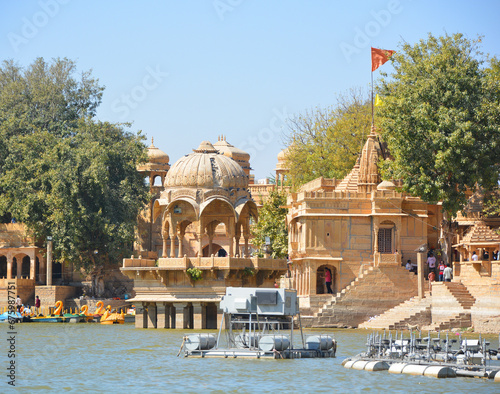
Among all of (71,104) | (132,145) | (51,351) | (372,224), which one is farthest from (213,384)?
(71,104)

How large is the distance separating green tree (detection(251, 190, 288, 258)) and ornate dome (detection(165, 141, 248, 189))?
12102 millimetres

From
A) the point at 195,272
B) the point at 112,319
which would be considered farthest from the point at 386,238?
the point at 112,319

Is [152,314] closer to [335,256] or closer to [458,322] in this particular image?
[335,256]

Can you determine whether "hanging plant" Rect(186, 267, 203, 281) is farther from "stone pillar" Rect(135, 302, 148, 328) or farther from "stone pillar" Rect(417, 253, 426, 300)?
"stone pillar" Rect(417, 253, 426, 300)

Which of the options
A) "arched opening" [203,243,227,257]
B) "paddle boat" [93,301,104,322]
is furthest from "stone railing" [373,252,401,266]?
"arched opening" [203,243,227,257]

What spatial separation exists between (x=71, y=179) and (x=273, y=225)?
11.7m

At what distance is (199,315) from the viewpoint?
44.8 meters

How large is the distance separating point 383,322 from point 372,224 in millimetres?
5497

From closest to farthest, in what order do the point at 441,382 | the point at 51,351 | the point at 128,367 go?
the point at 441,382 → the point at 128,367 → the point at 51,351

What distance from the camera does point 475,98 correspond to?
45719mm

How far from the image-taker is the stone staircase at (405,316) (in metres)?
45.6

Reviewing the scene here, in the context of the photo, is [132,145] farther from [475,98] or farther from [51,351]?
[51,351]

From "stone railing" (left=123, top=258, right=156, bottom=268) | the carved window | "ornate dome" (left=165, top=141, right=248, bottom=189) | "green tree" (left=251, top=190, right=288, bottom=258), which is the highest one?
"ornate dome" (left=165, top=141, right=248, bottom=189)

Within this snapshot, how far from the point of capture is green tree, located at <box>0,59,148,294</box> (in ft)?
200
